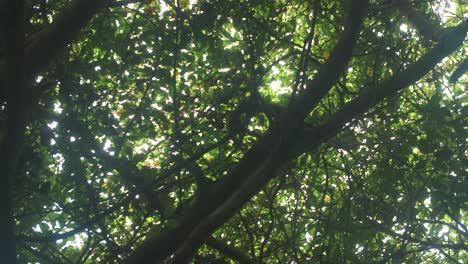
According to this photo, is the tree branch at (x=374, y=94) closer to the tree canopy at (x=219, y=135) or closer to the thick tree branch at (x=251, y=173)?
the tree canopy at (x=219, y=135)

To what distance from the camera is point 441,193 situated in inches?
109

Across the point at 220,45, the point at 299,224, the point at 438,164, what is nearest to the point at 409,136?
the point at 438,164

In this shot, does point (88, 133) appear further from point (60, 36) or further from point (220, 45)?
point (220, 45)

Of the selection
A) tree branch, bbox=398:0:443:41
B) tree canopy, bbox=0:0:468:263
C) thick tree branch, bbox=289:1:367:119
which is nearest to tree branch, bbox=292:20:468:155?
tree canopy, bbox=0:0:468:263

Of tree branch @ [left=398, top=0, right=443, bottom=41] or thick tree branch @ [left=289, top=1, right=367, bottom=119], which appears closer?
thick tree branch @ [left=289, top=1, right=367, bottom=119]

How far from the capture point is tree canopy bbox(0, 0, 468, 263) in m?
2.70

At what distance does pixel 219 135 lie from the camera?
3.71 meters

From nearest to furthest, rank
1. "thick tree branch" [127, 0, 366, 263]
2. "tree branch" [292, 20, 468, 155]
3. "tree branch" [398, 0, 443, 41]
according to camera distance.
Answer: "thick tree branch" [127, 0, 366, 263] → "tree branch" [292, 20, 468, 155] → "tree branch" [398, 0, 443, 41]

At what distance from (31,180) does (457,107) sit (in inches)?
116

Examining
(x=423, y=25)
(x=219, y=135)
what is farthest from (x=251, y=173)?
(x=423, y=25)

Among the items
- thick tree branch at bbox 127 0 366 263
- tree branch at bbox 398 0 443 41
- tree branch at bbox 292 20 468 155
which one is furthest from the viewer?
tree branch at bbox 398 0 443 41

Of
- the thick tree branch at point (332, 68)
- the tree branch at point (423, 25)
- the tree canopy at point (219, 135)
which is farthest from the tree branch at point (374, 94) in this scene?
the tree branch at point (423, 25)

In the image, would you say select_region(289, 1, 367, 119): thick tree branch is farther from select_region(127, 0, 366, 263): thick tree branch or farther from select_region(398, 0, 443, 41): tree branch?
select_region(398, 0, 443, 41): tree branch

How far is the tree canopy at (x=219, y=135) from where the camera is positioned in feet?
8.86
